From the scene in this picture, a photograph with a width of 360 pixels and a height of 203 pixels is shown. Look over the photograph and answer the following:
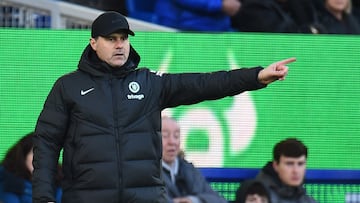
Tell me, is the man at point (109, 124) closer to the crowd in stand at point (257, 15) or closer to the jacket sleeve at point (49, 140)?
the jacket sleeve at point (49, 140)

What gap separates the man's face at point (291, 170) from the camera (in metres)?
8.62

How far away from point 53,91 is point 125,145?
0.49 metres

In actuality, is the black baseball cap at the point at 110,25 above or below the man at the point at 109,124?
above

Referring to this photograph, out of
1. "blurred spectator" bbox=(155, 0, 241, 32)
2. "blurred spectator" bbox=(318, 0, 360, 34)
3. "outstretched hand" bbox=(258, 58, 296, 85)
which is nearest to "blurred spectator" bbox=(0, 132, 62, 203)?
"outstretched hand" bbox=(258, 58, 296, 85)

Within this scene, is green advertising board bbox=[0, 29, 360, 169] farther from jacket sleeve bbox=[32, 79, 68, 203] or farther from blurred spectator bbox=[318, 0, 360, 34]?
jacket sleeve bbox=[32, 79, 68, 203]

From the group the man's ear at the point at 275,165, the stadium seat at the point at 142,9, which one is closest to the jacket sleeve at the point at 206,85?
the man's ear at the point at 275,165

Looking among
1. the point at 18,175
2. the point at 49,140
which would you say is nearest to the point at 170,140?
the point at 18,175

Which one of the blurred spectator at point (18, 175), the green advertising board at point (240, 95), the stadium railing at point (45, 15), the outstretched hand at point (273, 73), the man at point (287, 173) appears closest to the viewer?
the outstretched hand at point (273, 73)

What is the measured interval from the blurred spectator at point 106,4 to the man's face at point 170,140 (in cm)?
262

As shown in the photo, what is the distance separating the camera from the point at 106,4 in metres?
10.9

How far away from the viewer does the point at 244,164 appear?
9.36 metres

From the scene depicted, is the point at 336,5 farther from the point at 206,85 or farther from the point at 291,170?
the point at 206,85

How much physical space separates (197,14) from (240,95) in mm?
1314

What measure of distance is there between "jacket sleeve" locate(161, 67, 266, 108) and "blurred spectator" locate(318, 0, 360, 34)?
449 cm
